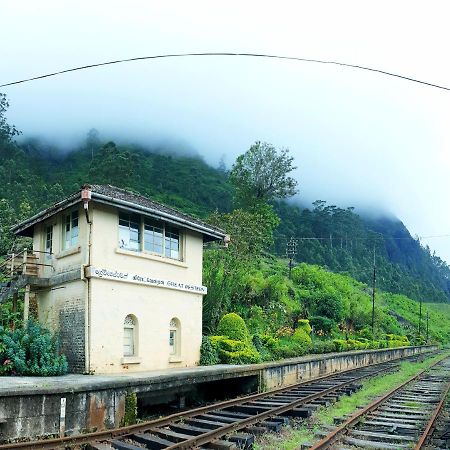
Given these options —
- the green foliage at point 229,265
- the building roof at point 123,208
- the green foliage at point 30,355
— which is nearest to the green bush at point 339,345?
the green foliage at point 229,265

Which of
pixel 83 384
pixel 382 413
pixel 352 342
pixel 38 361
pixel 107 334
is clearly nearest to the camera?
pixel 83 384

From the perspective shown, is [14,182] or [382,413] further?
[14,182]

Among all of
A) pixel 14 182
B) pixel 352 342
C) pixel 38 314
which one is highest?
pixel 14 182

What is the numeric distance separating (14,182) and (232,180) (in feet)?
79.1

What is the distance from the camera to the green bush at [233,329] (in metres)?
21.6

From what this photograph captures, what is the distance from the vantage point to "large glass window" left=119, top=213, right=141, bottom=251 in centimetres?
1703

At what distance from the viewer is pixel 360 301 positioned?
2076 inches

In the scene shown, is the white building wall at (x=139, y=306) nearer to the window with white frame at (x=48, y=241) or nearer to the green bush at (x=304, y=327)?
the window with white frame at (x=48, y=241)

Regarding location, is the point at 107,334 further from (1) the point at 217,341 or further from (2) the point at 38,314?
(1) the point at 217,341

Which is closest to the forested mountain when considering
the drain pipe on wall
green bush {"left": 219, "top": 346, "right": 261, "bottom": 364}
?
green bush {"left": 219, "top": 346, "right": 261, "bottom": 364}

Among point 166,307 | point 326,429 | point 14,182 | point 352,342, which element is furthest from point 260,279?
point 14,182

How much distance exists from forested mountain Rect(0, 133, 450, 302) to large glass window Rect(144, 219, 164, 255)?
2117 centimetres

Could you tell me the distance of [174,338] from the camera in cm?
1878

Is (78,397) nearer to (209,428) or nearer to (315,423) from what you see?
(209,428)
